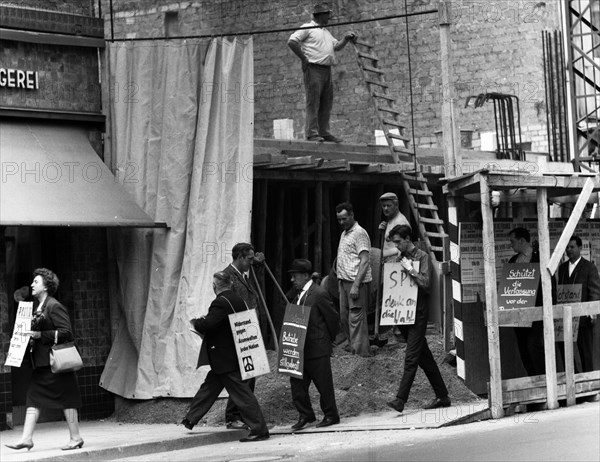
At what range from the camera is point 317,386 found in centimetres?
1357

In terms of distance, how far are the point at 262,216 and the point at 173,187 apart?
2.15m

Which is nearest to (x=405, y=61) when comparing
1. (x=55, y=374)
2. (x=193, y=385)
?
(x=193, y=385)

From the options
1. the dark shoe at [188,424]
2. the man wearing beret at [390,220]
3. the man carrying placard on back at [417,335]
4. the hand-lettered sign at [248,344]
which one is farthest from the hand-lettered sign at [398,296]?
the dark shoe at [188,424]

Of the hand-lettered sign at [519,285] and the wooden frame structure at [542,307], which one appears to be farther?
the hand-lettered sign at [519,285]

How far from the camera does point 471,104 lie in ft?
81.7

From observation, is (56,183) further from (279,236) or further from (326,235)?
(326,235)

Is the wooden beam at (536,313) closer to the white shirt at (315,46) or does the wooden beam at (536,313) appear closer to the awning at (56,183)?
the awning at (56,183)

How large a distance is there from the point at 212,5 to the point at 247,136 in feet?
42.0

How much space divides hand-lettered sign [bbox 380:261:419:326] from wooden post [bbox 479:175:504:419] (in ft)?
2.73

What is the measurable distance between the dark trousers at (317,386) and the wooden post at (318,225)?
4093 millimetres

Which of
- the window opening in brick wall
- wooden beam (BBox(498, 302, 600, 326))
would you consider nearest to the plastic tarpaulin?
wooden beam (BBox(498, 302, 600, 326))

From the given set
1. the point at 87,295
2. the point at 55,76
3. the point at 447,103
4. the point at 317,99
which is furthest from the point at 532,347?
the point at 55,76

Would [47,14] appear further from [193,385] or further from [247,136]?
[193,385]

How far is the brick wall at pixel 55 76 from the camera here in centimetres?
1485
